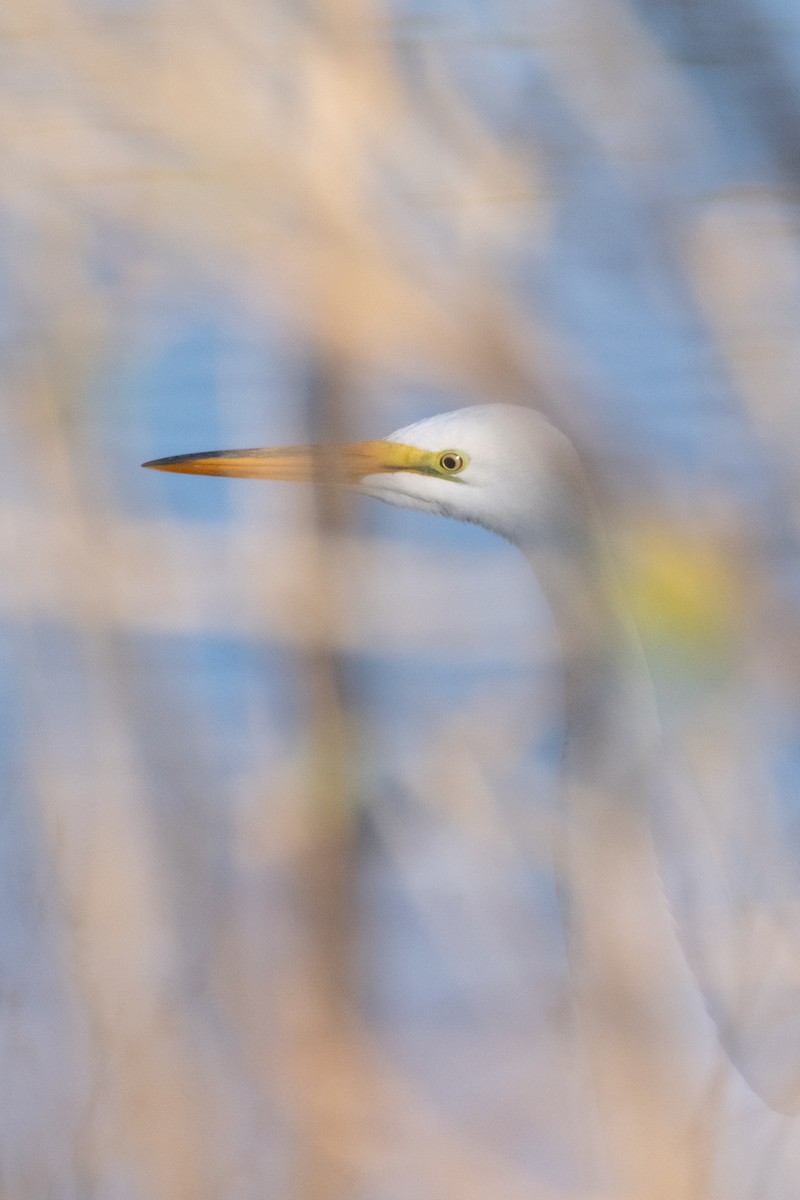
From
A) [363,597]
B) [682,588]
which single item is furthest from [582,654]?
[363,597]

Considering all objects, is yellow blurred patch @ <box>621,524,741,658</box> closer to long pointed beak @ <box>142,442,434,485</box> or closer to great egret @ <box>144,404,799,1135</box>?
great egret @ <box>144,404,799,1135</box>

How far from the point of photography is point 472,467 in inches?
39.6

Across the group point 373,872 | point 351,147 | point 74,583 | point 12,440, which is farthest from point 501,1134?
point 351,147

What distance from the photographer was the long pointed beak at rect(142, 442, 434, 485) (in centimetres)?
69

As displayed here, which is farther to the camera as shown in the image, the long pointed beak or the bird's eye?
the bird's eye

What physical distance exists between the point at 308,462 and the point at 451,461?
0.96 ft

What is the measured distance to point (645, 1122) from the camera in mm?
795

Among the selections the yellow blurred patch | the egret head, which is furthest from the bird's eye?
the yellow blurred patch

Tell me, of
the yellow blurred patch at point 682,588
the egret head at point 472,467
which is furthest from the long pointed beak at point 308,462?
the yellow blurred patch at point 682,588

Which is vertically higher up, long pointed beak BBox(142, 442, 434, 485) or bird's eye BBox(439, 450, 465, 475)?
long pointed beak BBox(142, 442, 434, 485)

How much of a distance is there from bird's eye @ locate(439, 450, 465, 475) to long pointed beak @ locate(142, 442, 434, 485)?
14mm

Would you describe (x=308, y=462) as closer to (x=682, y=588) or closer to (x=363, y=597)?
(x=363, y=597)

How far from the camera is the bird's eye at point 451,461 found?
1.01 metres

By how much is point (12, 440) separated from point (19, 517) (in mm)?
61
